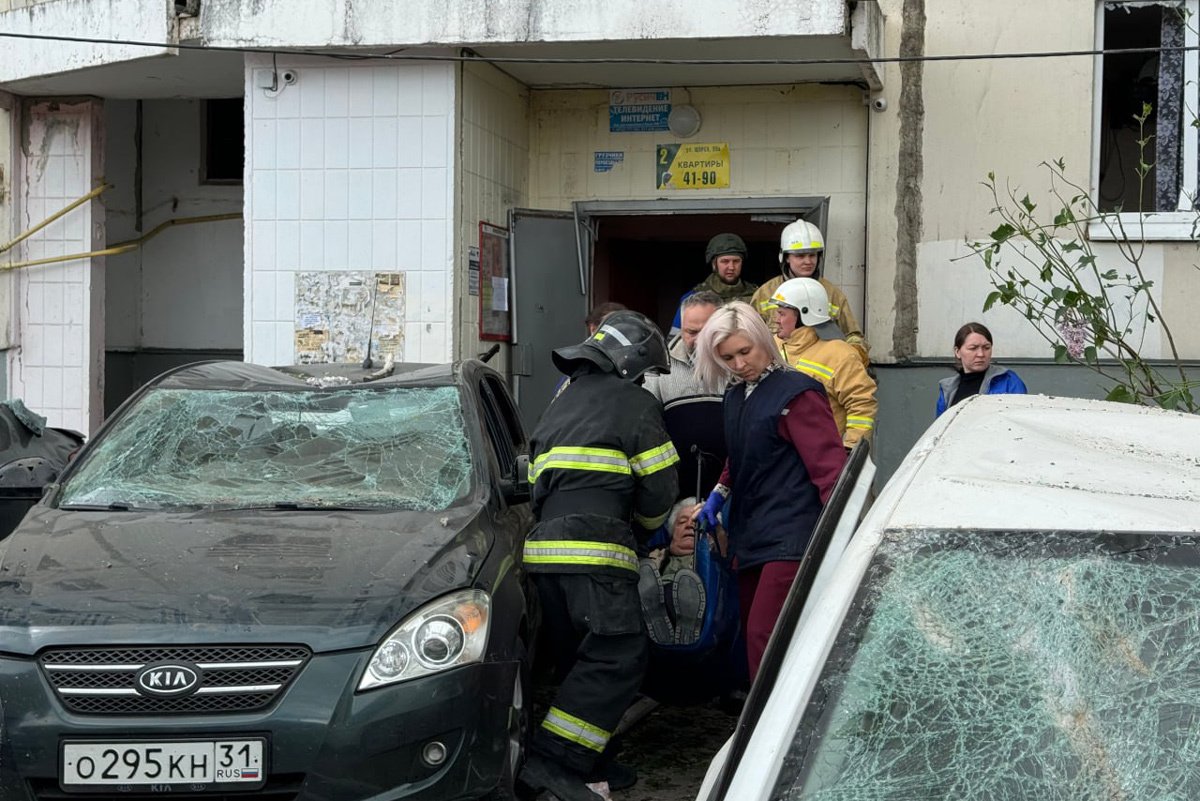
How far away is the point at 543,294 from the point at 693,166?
141cm

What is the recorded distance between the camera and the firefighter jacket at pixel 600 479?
479cm

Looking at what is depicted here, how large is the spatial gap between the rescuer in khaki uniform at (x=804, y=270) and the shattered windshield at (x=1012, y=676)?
17.7ft

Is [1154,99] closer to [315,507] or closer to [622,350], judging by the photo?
[622,350]

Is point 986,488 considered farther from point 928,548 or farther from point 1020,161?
point 1020,161

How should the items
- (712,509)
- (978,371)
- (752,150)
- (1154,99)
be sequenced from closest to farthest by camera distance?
1. (712,509)
2. (978,371)
3. (752,150)
4. (1154,99)

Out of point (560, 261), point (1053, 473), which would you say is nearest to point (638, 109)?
point (560, 261)

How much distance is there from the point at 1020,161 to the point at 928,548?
7.60 metres

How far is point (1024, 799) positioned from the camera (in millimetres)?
2084

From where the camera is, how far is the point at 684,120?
10.0 metres

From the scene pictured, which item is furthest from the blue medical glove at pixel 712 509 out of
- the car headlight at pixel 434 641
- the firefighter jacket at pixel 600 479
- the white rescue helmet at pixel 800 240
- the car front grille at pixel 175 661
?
the white rescue helmet at pixel 800 240

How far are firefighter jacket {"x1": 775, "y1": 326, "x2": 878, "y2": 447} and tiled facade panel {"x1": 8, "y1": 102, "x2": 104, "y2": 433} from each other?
6.37 m

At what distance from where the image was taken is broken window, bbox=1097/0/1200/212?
930 cm

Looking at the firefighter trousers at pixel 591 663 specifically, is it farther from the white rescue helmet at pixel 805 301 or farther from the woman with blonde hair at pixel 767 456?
the white rescue helmet at pixel 805 301

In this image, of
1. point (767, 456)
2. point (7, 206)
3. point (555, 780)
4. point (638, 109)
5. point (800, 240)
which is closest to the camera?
point (555, 780)
